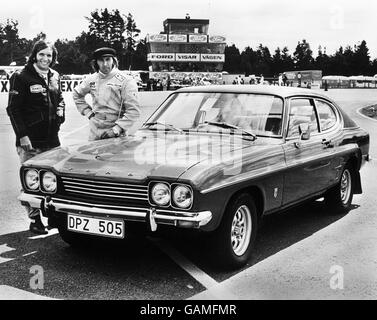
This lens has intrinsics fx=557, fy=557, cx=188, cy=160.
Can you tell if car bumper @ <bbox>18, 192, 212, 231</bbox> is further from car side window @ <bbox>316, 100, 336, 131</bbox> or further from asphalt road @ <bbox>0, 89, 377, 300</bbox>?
car side window @ <bbox>316, 100, 336, 131</bbox>

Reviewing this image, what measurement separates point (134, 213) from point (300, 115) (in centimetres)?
248

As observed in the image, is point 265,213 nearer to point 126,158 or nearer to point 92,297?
point 126,158

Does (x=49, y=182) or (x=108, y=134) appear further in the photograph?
(x=108, y=134)

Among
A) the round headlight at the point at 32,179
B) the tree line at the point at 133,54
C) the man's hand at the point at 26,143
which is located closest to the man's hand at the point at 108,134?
the man's hand at the point at 26,143

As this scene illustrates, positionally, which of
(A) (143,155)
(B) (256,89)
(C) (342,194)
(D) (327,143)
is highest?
(B) (256,89)

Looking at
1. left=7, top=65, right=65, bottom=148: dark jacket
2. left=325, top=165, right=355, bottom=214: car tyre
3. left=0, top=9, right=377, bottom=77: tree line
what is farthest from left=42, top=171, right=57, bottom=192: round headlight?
left=0, top=9, right=377, bottom=77: tree line

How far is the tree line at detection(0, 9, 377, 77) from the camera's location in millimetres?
140250

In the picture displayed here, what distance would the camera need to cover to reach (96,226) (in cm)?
428

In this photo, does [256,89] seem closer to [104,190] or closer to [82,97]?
[82,97]

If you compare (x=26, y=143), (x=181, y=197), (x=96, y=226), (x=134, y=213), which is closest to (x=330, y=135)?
(x=181, y=197)

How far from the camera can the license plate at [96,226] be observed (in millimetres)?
4203

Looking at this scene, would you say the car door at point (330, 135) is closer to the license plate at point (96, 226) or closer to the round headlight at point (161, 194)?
the round headlight at point (161, 194)

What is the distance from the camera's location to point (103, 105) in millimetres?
6016
